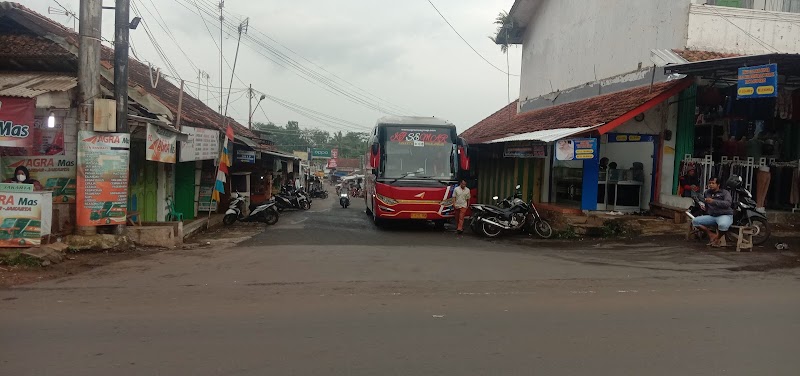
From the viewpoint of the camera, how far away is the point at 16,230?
8852 millimetres

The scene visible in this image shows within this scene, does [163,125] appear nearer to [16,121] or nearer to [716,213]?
[16,121]

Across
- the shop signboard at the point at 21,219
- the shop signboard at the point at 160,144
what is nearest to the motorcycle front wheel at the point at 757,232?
the shop signboard at the point at 160,144

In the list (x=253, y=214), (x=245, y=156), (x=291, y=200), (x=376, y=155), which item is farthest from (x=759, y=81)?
(x=291, y=200)

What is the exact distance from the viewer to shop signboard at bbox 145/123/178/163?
10.8 meters

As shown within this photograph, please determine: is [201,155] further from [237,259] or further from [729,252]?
[729,252]

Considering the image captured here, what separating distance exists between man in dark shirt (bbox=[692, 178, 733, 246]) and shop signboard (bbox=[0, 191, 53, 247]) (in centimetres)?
1190

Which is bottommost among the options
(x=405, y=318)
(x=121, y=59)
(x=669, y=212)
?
(x=405, y=318)

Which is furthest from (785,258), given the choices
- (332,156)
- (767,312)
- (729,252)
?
(332,156)

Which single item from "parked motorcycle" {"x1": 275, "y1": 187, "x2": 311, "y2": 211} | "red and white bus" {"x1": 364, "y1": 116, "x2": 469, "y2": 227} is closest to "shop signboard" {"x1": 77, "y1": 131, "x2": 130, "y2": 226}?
"red and white bus" {"x1": 364, "y1": 116, "x2": 469, "y2": 227}

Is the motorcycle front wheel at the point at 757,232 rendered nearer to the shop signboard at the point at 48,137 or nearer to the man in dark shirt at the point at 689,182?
the man in dark shirt at the point at 689,182

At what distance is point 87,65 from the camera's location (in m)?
10.0

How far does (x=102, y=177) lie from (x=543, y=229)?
378 inches

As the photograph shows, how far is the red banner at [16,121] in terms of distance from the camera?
29.6ft

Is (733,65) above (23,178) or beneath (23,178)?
above
